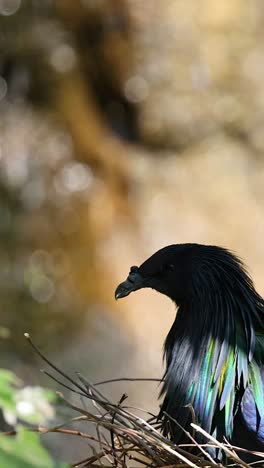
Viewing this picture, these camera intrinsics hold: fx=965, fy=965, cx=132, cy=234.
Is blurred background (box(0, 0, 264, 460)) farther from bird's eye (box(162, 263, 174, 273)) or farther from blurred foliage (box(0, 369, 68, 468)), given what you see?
blurred foliage (box(0, 369, 68, 468))

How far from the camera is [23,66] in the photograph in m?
8.14

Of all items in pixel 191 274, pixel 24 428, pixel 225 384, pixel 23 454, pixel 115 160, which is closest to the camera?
pixel 23 454

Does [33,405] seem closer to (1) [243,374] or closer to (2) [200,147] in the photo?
(1) [243,374]

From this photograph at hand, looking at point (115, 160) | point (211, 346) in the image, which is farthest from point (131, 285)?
point (115, 160)

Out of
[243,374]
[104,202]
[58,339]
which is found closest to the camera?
[243,374]

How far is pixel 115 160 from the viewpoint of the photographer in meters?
7.90

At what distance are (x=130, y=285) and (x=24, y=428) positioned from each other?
1741 mm

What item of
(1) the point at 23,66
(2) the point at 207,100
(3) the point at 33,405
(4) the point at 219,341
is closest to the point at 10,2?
(1) the point at 23,66

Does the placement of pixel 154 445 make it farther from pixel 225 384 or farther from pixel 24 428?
pixel 24 428

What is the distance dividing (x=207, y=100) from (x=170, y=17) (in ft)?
2.60

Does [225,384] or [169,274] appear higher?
[169,274]

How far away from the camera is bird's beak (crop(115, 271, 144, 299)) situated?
135 inches

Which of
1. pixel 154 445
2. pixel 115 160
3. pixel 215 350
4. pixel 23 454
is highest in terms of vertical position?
pixel 115 160

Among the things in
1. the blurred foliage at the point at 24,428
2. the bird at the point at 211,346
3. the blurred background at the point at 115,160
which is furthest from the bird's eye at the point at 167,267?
the blurred background at the point at 115,160
